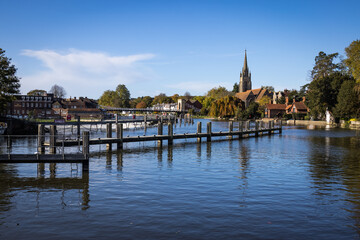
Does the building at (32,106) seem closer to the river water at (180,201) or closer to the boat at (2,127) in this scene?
the boat at (2,127)

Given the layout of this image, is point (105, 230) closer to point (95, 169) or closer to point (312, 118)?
point (95, 169)

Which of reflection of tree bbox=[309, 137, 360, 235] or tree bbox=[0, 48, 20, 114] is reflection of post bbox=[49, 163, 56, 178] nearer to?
reflection of tree bbox=[309, 137, 360, 235]

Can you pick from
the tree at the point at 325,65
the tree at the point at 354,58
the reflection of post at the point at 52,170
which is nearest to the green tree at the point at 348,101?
the tree at the point at 354,58

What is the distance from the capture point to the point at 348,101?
79000mm

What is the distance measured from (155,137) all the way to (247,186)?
19.9 metres

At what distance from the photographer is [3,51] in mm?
57438

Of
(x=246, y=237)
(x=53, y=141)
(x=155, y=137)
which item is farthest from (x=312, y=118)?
(x=246, y=237)

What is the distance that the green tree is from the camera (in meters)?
77.9

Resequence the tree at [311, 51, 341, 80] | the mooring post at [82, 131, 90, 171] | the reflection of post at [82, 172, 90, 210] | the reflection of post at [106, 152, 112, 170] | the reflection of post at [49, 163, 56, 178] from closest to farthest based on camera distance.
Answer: the reflection of post at [82, 172, 90, 210]
the mooring post at [82, 131, 90, 171]
the reflection of post at [49, 163, 56, 178]
the reflection of post at [106, 152, 112, 170]
the tree at [311, 51, 341, 80]

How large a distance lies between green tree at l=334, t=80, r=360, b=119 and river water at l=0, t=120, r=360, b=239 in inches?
2396

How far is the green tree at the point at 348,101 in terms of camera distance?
256 feet

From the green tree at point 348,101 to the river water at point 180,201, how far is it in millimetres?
60847

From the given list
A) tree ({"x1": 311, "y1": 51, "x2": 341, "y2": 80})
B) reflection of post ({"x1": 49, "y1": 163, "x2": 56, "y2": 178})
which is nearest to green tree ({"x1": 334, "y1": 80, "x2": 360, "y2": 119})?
tree ({"x1": 311, "y1": 51, "x2": 341, "y2": 80})

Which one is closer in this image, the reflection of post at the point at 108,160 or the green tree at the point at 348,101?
the reflection of post at the point at 108,160
